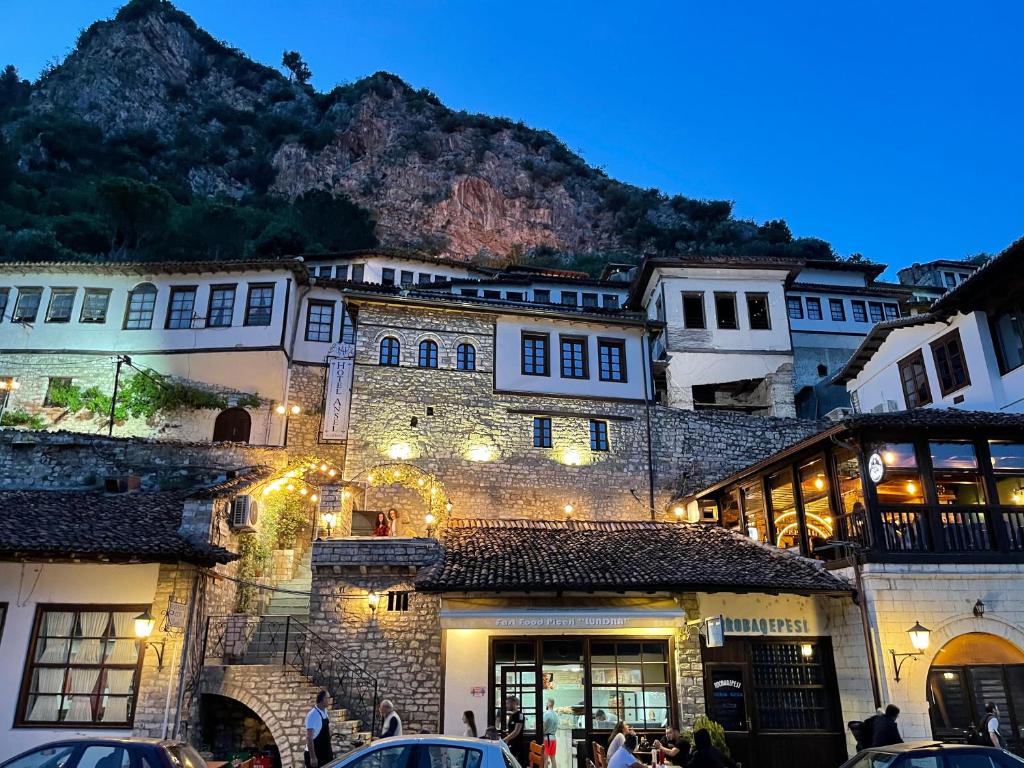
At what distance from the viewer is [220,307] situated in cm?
2608

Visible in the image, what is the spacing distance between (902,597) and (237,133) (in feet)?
234

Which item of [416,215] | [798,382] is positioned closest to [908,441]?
[798,382]

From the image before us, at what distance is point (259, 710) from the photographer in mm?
13109

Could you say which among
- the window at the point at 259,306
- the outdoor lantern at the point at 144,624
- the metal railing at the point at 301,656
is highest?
the window at the point at 259,306

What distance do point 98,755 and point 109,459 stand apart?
16.2 m

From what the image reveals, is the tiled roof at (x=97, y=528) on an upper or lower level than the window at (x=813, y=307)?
lower

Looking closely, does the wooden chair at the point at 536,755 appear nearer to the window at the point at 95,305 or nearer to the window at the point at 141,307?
the window at the point at 141,307

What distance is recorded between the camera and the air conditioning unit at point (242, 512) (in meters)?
16.0

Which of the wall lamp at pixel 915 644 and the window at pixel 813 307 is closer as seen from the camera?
the wall lamp at pixel 915 644

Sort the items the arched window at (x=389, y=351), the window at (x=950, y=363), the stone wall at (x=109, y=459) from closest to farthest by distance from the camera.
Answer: the window at (x=950, y=363), the stone wall at (x=109, y=459), the arched window at (x=389, y=351)

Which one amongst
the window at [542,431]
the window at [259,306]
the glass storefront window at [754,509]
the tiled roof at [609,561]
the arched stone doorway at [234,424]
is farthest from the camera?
the window at [259,306]

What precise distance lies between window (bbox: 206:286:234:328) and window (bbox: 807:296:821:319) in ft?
93.1

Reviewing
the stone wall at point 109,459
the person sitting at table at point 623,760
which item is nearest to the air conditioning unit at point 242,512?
the stone wall at point 109,459

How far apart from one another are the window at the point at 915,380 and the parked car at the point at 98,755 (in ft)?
71.5
